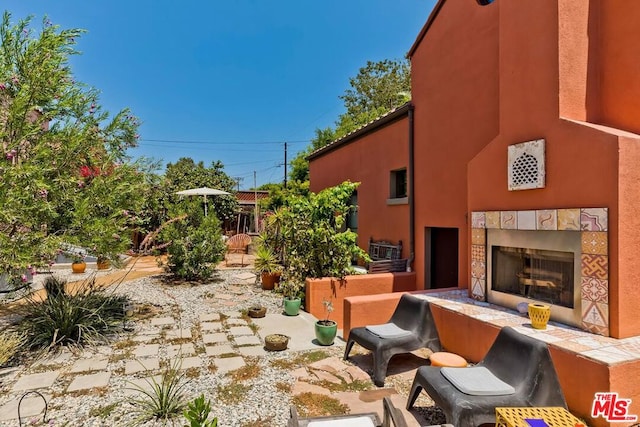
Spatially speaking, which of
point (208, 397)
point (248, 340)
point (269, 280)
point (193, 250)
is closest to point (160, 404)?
Result: point (208, 397)

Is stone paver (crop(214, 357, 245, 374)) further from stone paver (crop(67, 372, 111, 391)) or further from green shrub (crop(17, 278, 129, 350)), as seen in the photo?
green shrub (crop(17, 278, 129, 350))

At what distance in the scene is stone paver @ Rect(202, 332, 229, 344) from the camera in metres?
6.43

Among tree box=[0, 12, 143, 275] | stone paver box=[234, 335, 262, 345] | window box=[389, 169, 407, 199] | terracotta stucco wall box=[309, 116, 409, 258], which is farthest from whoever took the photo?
window box=[389, 169, 407, 199]

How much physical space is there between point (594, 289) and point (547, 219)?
1.03 metres

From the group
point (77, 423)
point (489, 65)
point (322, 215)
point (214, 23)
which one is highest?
point (214, 23)

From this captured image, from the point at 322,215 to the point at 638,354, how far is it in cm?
649

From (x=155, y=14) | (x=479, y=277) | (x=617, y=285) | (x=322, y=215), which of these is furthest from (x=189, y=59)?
(x=617, y=285)

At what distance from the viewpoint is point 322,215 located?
29.5ft

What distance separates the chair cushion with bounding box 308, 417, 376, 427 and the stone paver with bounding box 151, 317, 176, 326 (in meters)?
5.58

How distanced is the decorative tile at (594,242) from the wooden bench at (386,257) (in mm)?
4629

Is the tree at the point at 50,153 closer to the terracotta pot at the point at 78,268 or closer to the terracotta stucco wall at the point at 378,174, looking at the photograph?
the terracotta stucco wall at the point at 378,174

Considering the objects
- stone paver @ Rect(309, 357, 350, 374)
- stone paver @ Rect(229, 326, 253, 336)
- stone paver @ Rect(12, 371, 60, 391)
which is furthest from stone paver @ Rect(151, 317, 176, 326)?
stone paver @ Rect(309, 357, 350, 374)

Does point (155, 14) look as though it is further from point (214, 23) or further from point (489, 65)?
point (489, 65)

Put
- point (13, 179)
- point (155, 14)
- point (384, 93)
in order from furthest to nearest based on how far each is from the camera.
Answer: point (384, 93) → point (155, 14) → point (13, 179)
